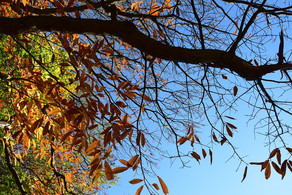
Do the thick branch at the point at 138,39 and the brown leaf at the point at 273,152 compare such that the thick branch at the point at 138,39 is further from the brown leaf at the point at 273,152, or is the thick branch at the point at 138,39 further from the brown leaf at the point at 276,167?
the brown leaf at the point at 276,167

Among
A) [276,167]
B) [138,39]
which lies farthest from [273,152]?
[138,39]

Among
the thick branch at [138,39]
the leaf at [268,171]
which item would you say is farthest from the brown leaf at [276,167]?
the thick branch at [138,39]

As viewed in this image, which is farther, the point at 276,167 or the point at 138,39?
the point at 138,39

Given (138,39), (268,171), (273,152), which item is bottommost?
(268,171)

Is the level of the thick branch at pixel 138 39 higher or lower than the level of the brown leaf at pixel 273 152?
higher

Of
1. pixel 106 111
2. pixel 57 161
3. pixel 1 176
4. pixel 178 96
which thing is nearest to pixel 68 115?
pixel 106 111

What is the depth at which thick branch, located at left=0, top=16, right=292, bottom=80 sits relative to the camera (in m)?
1.89

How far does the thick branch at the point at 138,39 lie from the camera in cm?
189

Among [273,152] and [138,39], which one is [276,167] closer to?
[273,152]

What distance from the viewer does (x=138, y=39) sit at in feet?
6.54

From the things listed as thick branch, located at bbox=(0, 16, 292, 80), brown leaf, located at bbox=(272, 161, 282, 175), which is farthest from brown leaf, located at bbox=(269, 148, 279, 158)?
thick branch, located at bbox=(0, 16, 292, 80)

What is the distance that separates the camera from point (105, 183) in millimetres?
7422

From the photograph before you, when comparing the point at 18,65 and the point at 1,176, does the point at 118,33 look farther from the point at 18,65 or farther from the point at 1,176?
the point at 1,176

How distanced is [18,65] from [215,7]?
3538 mm
